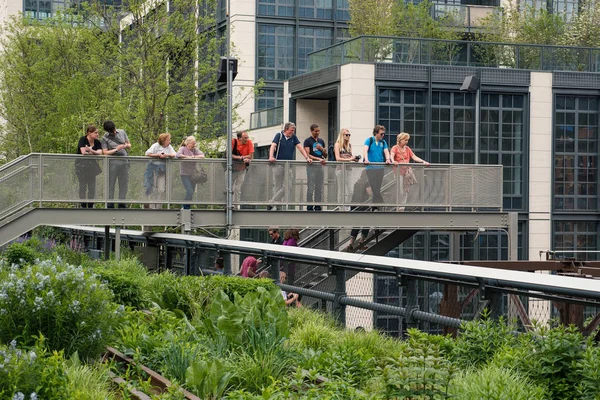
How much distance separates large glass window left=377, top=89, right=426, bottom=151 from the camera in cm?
3806

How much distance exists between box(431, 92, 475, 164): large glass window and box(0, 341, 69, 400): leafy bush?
1271 inches

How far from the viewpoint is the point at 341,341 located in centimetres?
1003

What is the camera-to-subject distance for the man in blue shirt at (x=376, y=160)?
23.9 m

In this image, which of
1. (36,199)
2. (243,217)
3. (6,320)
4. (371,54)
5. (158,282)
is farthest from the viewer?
(371,54)

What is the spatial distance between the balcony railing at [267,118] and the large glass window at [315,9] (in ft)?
25.9

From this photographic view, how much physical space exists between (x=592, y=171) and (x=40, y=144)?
2361 centimetres

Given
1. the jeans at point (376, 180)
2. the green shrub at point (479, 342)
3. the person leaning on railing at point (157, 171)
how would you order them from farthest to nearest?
the jeans at point (376, 180), the person leaning on railing at point (157, 171), the green shrub at point (479, 342)

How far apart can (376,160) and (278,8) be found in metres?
30.9

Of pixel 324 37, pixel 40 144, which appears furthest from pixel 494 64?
pixel 40 144

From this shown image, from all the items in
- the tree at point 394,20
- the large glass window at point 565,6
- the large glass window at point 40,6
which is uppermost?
the large glass window at point 40,6

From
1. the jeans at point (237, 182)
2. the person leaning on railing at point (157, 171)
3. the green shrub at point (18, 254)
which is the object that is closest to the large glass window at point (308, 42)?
the jeans at point (237, 182)

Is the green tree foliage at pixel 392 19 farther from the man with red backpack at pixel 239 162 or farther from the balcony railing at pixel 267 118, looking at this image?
the man with red backpack at pixel 239 162

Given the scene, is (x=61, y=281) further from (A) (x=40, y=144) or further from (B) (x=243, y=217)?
(A) (x=40, y=144)

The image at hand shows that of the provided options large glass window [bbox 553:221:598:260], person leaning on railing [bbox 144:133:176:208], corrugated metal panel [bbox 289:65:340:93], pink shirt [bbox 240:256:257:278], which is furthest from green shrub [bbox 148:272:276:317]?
large glass window [bbox 553:221:598:260]
